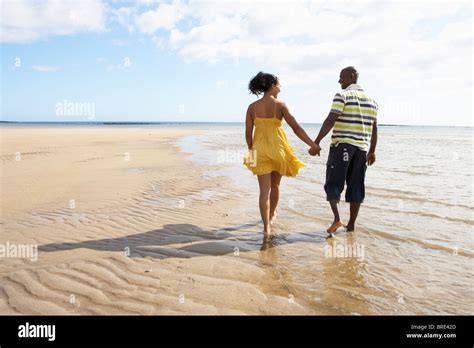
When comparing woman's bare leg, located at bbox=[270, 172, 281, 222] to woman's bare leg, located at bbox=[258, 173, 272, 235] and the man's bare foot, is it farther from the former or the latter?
the man's bare foot

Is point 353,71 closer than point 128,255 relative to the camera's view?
No

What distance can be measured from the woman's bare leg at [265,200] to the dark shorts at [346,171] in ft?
2.78

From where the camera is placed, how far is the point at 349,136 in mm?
4855

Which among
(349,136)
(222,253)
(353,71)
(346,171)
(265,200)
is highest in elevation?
(353,71)

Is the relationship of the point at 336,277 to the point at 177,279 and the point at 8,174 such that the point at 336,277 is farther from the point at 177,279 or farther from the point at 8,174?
the point at 8,174

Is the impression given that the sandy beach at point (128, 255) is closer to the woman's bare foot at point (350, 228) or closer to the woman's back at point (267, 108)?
the woman's bare foot at point (350, 228)

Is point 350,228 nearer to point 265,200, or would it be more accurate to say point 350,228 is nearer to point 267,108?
point 265,200

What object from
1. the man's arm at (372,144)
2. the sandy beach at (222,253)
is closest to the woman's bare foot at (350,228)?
the sandy beach at (222,253)

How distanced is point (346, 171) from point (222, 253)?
2.08 metres

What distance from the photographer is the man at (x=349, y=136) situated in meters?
4.80

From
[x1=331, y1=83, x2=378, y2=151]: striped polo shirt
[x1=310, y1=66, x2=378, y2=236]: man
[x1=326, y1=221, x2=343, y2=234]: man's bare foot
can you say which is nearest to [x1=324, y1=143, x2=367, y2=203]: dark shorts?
[x1=310, y1=66, x2=378, y2=236]: man

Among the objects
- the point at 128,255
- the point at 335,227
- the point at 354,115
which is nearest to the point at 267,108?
the point at 354,115

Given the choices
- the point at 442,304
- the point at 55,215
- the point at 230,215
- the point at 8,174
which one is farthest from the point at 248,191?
the point at 8,174
